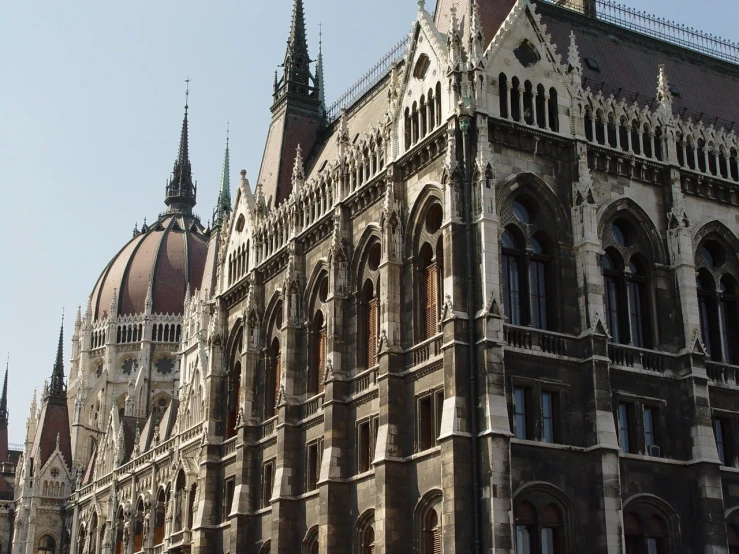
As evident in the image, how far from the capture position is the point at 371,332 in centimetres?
4419

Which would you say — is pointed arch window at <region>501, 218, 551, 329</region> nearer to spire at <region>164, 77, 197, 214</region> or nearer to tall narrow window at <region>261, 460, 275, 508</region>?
tall narrow window at <region>261, 460, 275, 508</region>

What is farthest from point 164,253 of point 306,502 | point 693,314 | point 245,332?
point 693,314

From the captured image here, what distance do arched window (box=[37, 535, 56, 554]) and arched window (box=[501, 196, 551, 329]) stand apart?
A: 6382 cm

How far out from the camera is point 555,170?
41062mm

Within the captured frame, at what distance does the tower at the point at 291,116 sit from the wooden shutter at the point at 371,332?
40.5 ft

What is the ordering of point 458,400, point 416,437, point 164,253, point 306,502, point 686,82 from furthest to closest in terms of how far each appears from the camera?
point 164,253 < point 686,82 < point 306,502 < point 416,437 < point 458,400

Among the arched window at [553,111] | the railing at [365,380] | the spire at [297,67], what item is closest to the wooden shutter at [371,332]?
the railing at [365,380]

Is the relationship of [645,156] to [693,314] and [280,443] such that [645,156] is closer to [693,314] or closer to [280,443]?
[693,314]

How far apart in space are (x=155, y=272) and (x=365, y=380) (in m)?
78.5

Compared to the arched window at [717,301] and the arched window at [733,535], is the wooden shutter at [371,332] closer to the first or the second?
the arched window at [717,301]

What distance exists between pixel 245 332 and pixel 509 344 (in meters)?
17.7

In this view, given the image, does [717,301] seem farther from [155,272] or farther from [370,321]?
[155,272]

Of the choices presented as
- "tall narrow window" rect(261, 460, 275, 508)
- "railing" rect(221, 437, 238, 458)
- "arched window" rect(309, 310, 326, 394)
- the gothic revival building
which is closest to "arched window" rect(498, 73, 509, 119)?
the gothic revival building

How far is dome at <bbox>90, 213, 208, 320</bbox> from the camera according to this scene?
11638 centimetres
